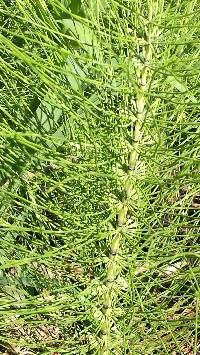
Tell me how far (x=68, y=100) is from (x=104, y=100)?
0.40ft

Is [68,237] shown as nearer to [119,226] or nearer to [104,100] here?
[119,226]

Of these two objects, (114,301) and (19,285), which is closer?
(114,301)

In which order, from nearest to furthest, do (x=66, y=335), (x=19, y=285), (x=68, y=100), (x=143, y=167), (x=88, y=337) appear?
1. (x=68, y=100)
2. (x=143, y=167)
3. (x=88, y=337)
4. (x=66, y=335)
5. (x=19, y=285)

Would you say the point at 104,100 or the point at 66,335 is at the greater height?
the point at 104,100

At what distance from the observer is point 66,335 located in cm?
188

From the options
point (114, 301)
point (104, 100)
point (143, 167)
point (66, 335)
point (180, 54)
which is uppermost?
point (180, 54)

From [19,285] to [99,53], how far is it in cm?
102

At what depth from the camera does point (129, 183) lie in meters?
1.36

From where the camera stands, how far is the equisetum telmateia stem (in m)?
1.16

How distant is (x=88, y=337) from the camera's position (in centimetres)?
168

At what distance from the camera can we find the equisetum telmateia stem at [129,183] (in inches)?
45.6

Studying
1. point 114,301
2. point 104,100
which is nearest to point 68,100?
point 104,100

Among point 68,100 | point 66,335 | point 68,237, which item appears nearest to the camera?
point 68,100

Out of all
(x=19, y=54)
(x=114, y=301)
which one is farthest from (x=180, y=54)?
(x=114, y=301)
